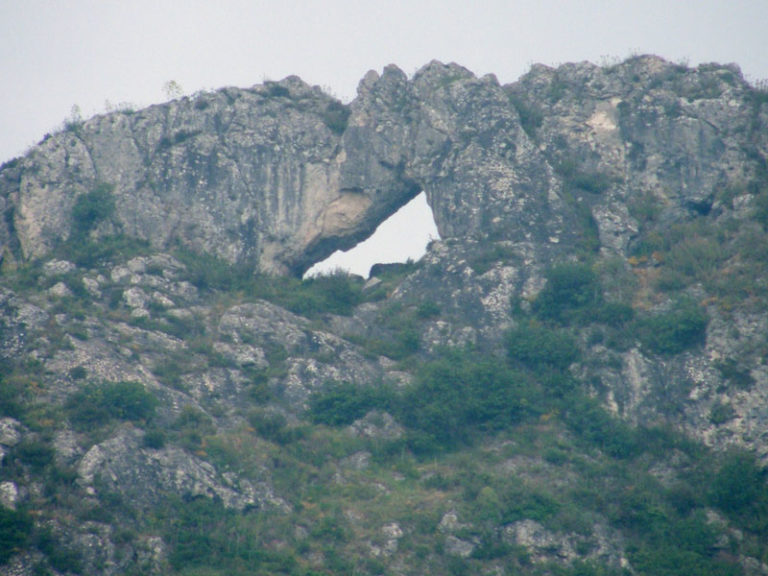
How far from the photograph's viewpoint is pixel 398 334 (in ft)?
155

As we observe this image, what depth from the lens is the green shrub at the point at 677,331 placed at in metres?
42.2

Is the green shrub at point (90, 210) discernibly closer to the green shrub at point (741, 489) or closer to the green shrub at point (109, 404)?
the green shrub at point (109, 404)

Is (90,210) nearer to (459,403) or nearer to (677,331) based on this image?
(459,403)

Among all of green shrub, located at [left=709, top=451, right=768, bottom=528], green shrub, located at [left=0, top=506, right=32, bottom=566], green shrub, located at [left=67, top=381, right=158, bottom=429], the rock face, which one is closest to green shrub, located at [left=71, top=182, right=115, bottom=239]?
the rock face

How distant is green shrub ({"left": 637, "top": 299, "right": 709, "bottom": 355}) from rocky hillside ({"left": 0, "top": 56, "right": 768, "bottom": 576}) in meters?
0.15

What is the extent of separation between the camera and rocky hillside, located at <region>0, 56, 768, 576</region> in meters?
34.3

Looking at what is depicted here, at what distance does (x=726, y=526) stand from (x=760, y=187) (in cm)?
2168

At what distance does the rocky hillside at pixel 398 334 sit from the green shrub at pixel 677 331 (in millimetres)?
154

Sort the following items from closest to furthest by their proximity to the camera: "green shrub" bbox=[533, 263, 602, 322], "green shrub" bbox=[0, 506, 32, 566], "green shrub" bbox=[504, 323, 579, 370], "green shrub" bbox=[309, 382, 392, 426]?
"green shrub" bbox=[0, 506, 32, 566], "green shrub" bbox=[309, 382, 392, 426], "green shrub" bbox=[504, 323, 579, 370], "green shrub" bbox=[533, 263, 602, 322]

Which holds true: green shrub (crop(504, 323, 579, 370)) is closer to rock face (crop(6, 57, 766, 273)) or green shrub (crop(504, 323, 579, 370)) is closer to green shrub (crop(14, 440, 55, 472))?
rock face (crop(6, 57, 766, 273))

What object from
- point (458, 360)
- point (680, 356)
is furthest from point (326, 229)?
point (680, 356)

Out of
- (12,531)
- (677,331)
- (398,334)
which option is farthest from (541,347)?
(12,531)

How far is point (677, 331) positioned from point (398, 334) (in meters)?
14.4

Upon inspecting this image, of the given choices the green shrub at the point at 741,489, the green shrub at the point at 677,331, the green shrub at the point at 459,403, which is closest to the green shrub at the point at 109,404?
the green shrub at the point at 459,403
